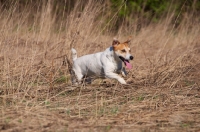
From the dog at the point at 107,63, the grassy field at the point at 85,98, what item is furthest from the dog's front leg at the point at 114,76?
the grassy field at the point at 85,98

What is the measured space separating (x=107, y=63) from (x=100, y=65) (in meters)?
0.19

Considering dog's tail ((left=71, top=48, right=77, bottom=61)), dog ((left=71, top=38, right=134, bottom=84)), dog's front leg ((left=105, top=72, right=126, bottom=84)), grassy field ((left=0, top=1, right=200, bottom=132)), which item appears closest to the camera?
grassy field ((left=0, top=1, right=200, bottom=132))

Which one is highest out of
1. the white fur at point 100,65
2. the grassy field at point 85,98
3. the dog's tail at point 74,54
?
the dog's tail at point 74,54

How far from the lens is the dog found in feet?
21.3

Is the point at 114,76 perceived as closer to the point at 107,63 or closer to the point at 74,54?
the point at 107,63

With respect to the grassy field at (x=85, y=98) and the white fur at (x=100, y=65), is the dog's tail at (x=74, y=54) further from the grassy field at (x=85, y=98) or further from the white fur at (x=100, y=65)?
the grassy field at (x=85, y=98)

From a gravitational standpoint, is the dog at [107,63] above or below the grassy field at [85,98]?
above

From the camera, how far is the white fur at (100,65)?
21.5 feet

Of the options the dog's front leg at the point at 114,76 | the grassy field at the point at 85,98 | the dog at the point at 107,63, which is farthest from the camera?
the dog at the point at 107,63

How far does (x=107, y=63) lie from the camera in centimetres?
659

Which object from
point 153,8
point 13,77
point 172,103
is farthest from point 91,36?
point 153,8

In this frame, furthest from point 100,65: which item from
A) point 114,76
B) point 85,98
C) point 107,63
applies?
point 85,98

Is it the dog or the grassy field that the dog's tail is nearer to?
the dog

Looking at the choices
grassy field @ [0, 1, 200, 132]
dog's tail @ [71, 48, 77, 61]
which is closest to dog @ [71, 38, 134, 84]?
dog's tail @ [71, 48, 77, 61]
